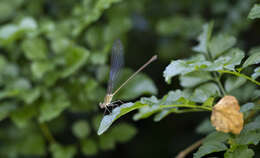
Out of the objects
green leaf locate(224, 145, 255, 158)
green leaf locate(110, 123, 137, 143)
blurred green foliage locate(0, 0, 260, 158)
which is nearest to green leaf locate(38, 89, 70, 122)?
blurred green foliage locate(0, 0, 260, 158)

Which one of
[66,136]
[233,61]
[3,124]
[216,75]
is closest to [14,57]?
[3,124]

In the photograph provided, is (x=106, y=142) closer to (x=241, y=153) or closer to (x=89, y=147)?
(x=89, y=147)

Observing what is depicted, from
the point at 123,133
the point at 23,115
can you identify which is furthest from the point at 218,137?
the point at 23,115

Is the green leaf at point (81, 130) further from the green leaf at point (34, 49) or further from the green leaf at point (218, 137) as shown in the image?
the green leaf at point (218, 137)

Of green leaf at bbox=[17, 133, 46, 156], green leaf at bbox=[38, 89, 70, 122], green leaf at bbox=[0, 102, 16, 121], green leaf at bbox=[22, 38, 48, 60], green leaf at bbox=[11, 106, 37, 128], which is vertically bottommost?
green leaf at bbox=[17, 133, 46, 156]

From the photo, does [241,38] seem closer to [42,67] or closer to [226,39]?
[226,39]

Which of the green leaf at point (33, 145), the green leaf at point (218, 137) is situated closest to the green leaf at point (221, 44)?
the green leaf at point (218, 137)

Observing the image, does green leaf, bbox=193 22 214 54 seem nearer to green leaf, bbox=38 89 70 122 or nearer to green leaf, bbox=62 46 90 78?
green leaf, bbox=62 46 90 78
